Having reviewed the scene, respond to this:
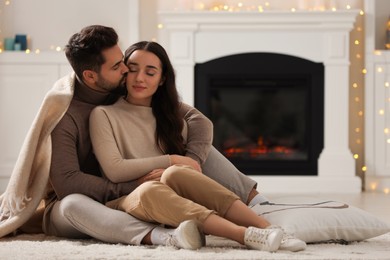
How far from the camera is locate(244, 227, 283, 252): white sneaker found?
2502 millimetres

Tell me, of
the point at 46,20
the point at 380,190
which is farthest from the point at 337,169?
the point at 46,20

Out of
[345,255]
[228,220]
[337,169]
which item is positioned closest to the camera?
[345,255]

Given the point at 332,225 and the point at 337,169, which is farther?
the point at 337,169

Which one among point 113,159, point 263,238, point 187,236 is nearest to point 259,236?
point 263,238

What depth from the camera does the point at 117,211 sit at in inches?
109

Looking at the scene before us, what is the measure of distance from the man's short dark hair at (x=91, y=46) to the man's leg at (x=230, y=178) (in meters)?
0.62

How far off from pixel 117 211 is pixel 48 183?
0.45 meters

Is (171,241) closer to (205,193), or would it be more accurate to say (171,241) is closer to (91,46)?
(205,193)

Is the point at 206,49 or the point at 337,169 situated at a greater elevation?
A: the point at 206,49

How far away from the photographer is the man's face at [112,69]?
9.88 ft

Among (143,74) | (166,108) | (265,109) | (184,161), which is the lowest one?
(265,109)

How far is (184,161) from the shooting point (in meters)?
2.98

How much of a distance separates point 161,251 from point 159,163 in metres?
0.48

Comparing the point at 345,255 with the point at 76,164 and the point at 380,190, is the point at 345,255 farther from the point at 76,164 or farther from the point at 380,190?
the point at 380,190
